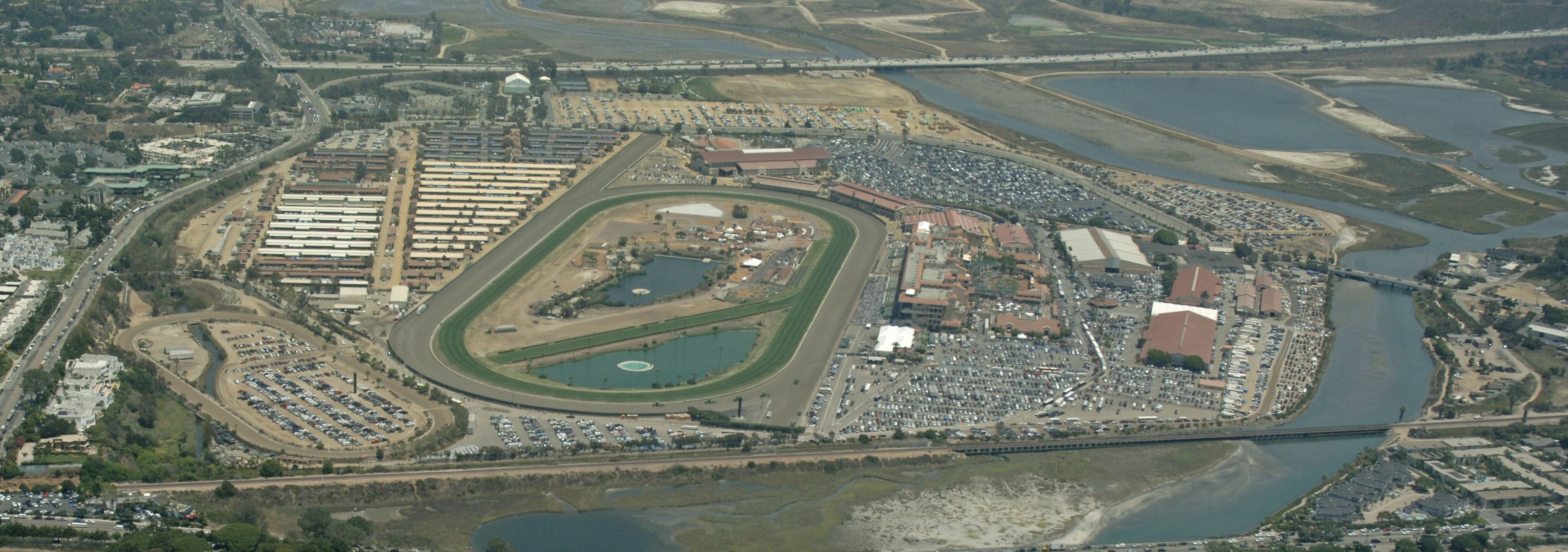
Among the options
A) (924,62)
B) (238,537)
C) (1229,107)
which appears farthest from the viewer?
(924,62)

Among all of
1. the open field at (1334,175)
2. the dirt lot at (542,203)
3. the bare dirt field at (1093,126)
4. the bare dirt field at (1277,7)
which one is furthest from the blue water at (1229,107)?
the dirt lot at (542,203)

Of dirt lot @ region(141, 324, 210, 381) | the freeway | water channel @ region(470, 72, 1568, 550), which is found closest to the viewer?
water channel @ region(470, 72, 1568, 550)

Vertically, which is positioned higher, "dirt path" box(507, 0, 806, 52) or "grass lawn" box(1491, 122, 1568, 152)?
"dirt path" box(507, 0, 806, 52)

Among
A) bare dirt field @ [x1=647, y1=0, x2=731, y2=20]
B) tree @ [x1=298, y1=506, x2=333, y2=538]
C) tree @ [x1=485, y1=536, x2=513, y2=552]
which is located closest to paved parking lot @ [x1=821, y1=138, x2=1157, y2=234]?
tree @ [x1=485, y1=536, x2=513, y2=552]

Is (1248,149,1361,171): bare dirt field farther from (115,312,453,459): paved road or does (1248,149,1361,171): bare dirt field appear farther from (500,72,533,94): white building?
(115,312,453,459): paved road

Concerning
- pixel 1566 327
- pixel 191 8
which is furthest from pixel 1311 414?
pixel 191 8

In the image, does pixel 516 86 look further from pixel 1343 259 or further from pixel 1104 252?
pixel 1343 259

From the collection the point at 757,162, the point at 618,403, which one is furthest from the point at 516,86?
the point at 618,403

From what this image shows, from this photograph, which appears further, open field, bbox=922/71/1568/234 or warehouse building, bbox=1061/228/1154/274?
open field, bbox=922/71/1568/234
